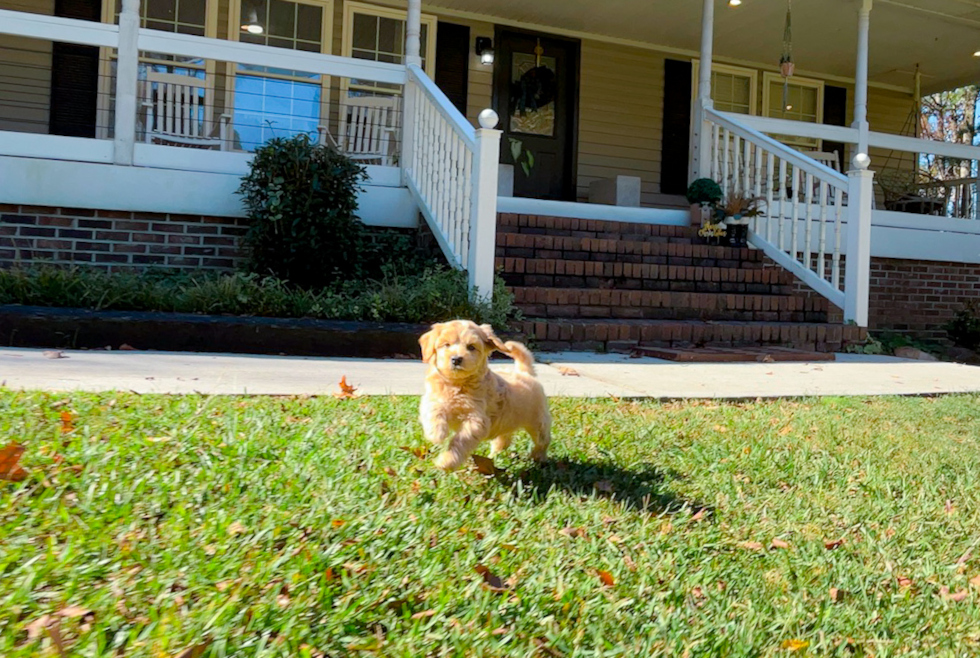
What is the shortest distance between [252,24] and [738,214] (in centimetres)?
590

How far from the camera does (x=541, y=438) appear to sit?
8.76ft

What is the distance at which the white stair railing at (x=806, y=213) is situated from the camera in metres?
7.57

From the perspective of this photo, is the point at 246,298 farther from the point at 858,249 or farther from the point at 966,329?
the point at 966,329

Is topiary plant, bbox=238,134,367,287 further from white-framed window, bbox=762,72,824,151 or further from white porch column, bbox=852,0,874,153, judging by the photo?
white-framed window, bbox=762,72,824,151

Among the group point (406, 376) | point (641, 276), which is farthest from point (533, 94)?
point (406, 376)

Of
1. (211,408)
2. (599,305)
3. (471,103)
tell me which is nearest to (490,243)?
(599,305)

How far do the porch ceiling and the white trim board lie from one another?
4.61 m

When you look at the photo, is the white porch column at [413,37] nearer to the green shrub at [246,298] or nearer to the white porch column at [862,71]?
the green shrub at [246,298]

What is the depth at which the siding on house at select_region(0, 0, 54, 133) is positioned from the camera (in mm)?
8891

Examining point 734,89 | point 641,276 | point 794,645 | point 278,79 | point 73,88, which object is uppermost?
point 734,89

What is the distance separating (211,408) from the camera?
3.03 m

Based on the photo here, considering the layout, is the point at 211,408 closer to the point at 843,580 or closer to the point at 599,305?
the point at 843,580

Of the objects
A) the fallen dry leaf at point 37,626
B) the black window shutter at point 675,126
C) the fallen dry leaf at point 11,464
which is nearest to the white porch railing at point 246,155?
the fallen dry leaf at point 11,464

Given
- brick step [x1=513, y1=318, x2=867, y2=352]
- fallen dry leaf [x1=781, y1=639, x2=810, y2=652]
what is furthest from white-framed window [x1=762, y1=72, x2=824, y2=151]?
fallen dry leaf [x1=781, y1=639, x2=810, y2=652]
